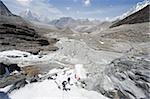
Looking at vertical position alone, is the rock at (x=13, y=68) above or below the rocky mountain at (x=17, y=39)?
below

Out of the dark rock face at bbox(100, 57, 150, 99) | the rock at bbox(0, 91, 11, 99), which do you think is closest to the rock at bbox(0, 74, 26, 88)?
the rock at bbox(0, 91, 11, 99)

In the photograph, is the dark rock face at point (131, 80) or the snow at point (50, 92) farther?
the snow at point (50, 92)

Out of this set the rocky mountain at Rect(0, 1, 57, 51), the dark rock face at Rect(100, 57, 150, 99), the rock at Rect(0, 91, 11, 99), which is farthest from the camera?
the rocky mountain at Rect(0, 1, 57, 51)

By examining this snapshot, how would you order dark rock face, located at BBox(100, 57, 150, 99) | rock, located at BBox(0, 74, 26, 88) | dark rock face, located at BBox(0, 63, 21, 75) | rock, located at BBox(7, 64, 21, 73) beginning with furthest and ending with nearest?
rock, located at BBox(7, 64, 21, 73) < dark rock face, located at BBox(0, 63, 21, 75) < rock, located at BBox(0, 74, 26, 88) < dark rock face, located at BBox(100, 57, 150, 99)

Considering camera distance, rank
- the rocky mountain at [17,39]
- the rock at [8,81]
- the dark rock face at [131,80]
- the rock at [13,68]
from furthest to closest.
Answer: the rocky mountain at [17,39]
the rock at [13,68]
the rock at [8,81]
the dark rock face at [131,80]

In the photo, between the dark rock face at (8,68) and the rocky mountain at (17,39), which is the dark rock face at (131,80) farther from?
the rocky mountain at (17,39)

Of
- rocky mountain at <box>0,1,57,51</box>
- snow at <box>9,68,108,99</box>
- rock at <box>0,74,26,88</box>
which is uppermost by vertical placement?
rocky mountain at <box>0,1,57,51</box>

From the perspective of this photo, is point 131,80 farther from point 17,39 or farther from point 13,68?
point 17,39

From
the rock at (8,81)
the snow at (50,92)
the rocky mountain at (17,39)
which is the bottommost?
the snow at (50,92)

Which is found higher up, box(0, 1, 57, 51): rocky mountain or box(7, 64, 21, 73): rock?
box(0, 1, 57, 51): rocky mountain

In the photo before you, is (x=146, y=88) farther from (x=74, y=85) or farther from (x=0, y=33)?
(x=0, y=33)

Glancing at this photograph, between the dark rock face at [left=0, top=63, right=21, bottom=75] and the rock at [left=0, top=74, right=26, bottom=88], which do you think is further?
the dark rock face at [left=0, top=63, right=21, bottom=75]

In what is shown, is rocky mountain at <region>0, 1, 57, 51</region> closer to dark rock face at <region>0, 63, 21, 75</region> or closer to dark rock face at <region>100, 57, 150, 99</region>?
dark rock face at <region>0, 63, 21, 75</region>

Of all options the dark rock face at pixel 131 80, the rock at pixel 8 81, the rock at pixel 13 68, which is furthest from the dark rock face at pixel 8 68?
the dark rock face at pixel 131 80
